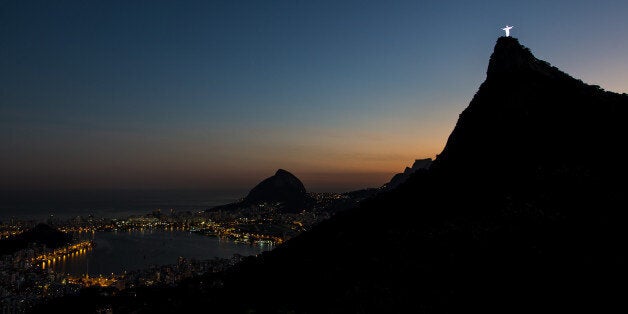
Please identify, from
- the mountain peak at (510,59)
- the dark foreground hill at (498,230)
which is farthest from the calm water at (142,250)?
the mountain peak at (510,59)

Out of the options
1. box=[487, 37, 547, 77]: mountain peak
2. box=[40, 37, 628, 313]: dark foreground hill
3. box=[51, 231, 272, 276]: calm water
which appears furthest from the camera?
box=[51, 231, 272, 276]: calm water

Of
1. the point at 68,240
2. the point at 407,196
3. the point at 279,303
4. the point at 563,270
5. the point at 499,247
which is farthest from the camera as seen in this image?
the point at 68,240

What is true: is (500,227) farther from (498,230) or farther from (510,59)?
(510,59)

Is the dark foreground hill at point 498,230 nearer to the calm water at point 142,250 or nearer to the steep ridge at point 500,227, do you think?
the steep ridge at point 500,227

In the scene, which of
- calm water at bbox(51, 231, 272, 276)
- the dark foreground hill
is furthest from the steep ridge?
calm water at bbox(51, 231, 272, 276)

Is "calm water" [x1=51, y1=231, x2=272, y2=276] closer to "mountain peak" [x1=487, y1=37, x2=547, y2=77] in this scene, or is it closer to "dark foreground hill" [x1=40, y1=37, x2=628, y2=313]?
"dark foreground hill" [x1=40, y1=37, x2=628, y2=313]

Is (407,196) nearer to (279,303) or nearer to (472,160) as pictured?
(472,160)

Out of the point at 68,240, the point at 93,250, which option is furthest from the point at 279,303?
the point at 68,240
